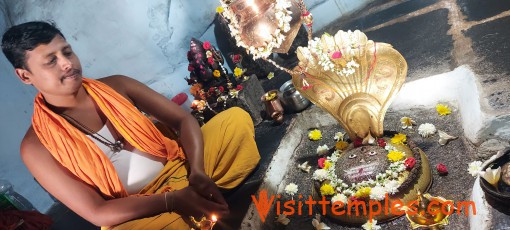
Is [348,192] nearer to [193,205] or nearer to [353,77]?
[353,77]

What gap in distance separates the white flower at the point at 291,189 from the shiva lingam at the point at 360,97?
0.37 metres

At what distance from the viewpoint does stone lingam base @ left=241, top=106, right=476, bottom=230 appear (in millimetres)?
2742

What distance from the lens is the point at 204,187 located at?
2713 mm

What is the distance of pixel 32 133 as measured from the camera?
259cm

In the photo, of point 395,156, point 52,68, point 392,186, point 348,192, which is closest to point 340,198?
point 348,192

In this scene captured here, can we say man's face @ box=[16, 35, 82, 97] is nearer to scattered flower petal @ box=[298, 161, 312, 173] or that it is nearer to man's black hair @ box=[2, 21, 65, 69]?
man's black hair @ box=[2, 21, 65, 69]

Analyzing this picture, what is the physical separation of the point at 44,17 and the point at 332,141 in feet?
16.0

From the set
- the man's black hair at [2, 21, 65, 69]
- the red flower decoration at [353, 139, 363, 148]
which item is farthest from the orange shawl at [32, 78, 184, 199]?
the red flower decoration at [353, 139, 363, 148]

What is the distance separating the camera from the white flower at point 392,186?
105 inches

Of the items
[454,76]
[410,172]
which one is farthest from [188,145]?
[454,76]

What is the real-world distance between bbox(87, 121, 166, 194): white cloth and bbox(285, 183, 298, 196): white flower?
4.31ft

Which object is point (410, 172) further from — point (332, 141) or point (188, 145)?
point (188, 145)

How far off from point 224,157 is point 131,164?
0.83 metres

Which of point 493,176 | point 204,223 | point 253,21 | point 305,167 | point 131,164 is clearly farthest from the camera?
point 305,167
